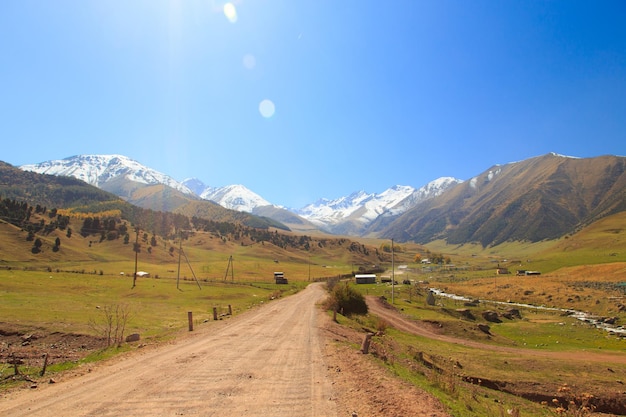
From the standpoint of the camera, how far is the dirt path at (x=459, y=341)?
34.3m

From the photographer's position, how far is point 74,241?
161 m

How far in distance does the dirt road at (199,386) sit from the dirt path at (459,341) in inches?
960

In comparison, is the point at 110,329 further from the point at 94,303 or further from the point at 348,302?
the point at 348,302

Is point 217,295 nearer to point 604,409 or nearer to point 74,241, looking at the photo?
point 604,409

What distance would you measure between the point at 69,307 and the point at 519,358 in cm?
4703

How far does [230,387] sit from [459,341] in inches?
1371

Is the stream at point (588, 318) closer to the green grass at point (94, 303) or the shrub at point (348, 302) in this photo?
the shrub at point (348, 302)

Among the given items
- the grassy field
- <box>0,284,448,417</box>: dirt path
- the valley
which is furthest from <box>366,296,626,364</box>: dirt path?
<box>0,284,448,417</box>: dirt path

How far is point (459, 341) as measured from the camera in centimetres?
4194

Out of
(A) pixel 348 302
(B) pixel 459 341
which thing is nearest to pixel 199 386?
(A) pixel 348 302

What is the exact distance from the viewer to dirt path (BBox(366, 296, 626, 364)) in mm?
34344

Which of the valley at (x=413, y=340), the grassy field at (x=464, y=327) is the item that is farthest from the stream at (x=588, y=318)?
the grassy field at (x=464, y=327)

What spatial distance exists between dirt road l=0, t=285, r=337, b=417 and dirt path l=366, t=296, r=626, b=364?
2437 centimetres

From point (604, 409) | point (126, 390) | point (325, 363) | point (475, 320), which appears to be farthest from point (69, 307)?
point (475, 320)
